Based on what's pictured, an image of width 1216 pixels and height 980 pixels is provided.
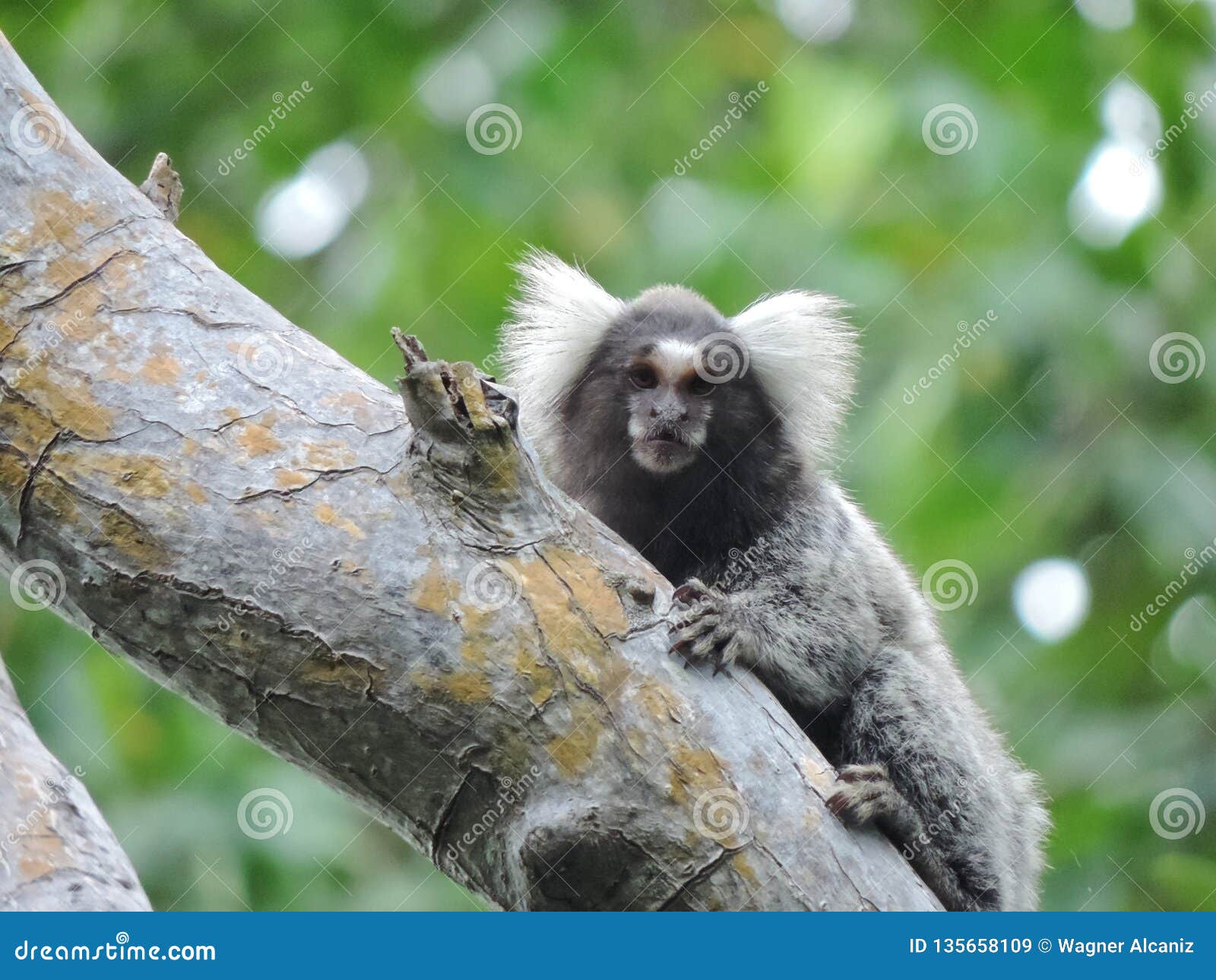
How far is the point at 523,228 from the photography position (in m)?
10.8

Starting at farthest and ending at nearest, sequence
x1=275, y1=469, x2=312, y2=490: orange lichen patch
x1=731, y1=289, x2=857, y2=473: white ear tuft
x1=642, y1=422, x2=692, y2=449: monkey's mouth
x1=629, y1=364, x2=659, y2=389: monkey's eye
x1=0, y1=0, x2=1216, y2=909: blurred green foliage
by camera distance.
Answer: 1. x1=0, y1=0, x2=1216, y2=909: blurred green foliage
2. x1=731, y1=289, x2=857, y2=473: white ear tuft
3. x1=629, y1=364, x2=659, y2=389: monkey's eye
4. x1=642, y1=422, x2=692, y2=449: monkey's mouth
5. x1=275, y1=469, x2=312, y2=490: orange lichen patch

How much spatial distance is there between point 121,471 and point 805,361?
3.83m

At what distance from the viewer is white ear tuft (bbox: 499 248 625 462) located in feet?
23.2

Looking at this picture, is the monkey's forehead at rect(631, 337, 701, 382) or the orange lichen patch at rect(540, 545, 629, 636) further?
the monkey's forehead at rect(631, 337, 701, 382)

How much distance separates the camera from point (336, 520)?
13.4 ft

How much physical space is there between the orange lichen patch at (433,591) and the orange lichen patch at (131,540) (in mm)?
726

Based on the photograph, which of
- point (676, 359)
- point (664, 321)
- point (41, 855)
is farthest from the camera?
point (664, 321)

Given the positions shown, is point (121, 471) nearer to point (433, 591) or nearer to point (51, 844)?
point (433, 591)

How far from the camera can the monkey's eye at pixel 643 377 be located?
21.3 ft

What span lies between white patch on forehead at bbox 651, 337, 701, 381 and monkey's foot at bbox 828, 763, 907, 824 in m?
2.19

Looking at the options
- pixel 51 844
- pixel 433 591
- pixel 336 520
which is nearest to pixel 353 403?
pixel 336 520

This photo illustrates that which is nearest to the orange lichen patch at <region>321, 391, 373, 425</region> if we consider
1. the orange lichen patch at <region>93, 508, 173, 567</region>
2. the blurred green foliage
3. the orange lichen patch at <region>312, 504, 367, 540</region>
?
the orange lichen patch at <region>312, 504, 367, 540</region>

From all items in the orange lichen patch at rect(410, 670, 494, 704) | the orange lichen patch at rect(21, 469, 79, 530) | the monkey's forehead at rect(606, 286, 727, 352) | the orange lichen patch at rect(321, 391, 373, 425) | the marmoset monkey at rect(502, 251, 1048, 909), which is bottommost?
the orange lichen patch at rect(21, 469, 79, 530)

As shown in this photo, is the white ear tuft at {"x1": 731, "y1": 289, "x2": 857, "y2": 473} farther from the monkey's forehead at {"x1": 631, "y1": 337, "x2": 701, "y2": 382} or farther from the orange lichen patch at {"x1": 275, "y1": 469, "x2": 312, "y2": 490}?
the orange lichen patch at {"x1": 275, "y1": 469, "x2": 312, "y2": 490}
